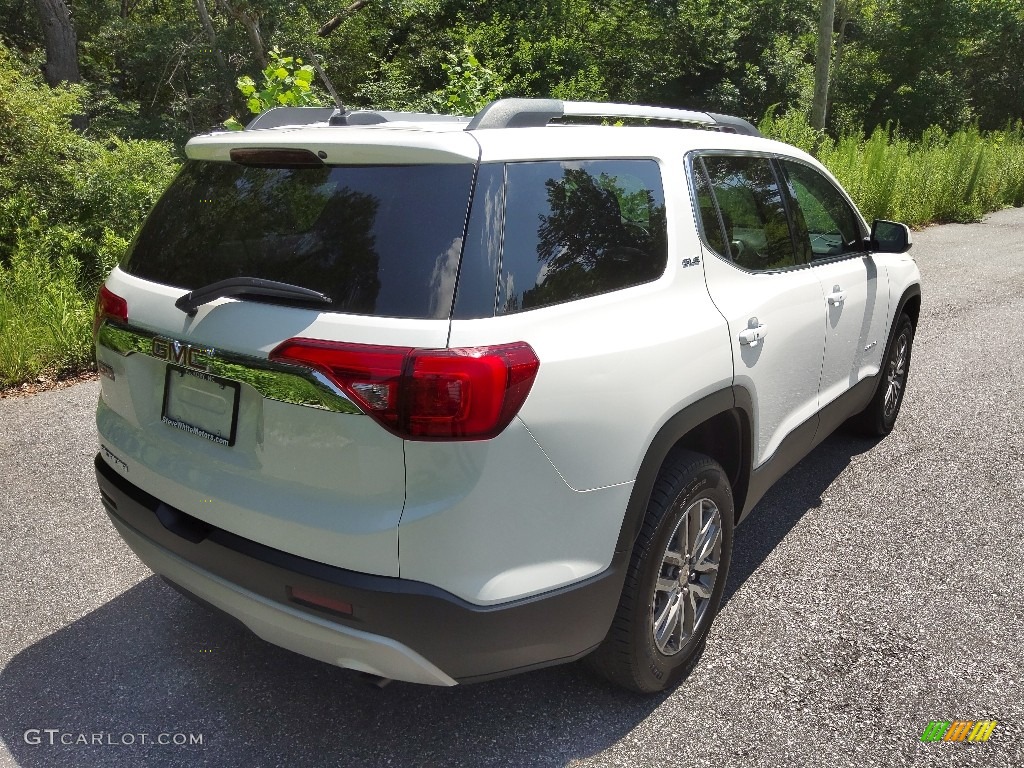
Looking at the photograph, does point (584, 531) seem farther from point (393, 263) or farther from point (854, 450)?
point (854, 450)

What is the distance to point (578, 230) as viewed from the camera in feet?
7.93

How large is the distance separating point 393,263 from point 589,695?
5.33ft

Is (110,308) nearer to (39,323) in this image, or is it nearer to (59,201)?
(39,323)

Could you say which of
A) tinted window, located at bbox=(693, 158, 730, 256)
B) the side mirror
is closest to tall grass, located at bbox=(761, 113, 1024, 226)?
the side mirror

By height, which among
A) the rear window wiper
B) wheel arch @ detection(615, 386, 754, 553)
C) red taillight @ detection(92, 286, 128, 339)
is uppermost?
the rear window wiper

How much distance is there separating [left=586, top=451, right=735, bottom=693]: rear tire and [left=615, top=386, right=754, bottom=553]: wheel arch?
9cm

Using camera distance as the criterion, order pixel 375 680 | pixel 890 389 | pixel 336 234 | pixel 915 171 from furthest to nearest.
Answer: pixel 915 171, pixel 890 389, pixel 375 680, pixel 336 234

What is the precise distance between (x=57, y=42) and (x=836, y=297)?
19.3 m

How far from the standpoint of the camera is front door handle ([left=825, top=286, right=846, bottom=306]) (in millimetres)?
3738

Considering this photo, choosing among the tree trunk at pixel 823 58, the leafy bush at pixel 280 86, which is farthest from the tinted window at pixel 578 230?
the tree trunk at pixel 823 58

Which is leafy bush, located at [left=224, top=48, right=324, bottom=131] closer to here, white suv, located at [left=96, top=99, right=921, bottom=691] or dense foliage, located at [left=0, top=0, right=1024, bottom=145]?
white suv, located at [left=96, top=99, right=921, bottom=691]

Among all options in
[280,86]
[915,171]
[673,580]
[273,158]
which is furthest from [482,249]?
[915,171]

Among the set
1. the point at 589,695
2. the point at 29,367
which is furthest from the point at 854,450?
the point at 29,367

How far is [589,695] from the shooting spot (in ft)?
9.20
